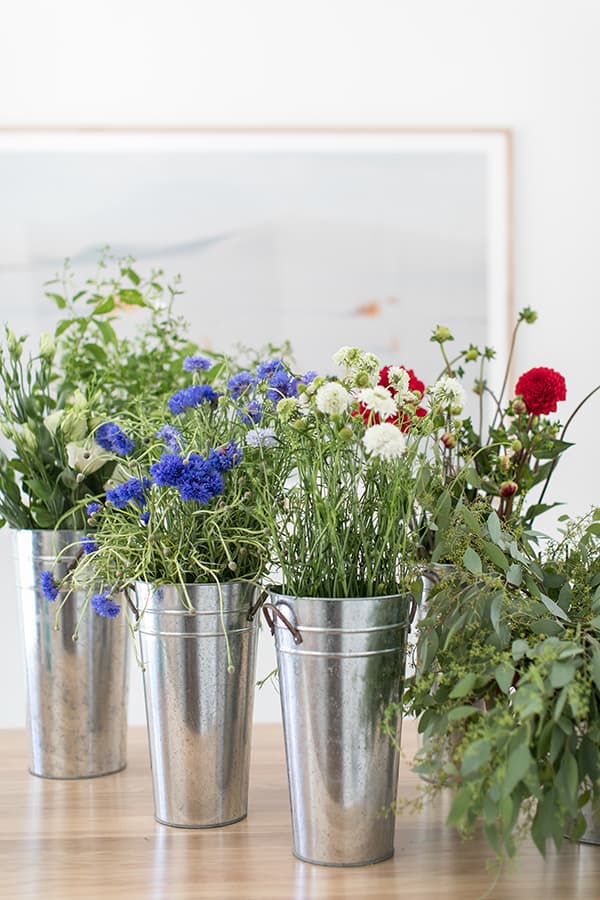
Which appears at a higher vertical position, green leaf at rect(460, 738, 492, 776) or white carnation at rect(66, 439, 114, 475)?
white carnation at rect(66, 439, 114, 475)

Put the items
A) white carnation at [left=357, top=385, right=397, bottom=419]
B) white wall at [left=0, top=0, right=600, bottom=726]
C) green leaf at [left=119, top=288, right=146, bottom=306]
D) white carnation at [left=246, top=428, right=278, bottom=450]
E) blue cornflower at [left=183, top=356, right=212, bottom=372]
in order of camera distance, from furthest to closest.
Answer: white wall at [left=0, top=0, right=600, bottom=726] < green leaf at [left=119, top=288, right=146, bottom=306] < blue cornflower at [left=183, top=356, right=212, bottom=372] < white carnation at [left=246, top=428, right=278, bottom=450] < white carnation at [left=357, top=385, right=397, bottom=419]

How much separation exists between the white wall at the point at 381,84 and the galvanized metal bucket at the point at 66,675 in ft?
4.62

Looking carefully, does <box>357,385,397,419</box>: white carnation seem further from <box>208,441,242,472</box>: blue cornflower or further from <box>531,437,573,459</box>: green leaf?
<box>531,437,573,459</box>: green leaf

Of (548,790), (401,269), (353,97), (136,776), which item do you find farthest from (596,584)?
(353,97)

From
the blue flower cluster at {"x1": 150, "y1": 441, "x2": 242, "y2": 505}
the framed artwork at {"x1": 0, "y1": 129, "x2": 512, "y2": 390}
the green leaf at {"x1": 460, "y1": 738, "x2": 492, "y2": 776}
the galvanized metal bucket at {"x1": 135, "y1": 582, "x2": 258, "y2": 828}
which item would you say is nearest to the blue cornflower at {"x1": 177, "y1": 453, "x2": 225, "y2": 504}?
the blue flower cluster at {"x1": 150, "y1": 441, "x2": 242, "y2": 505}

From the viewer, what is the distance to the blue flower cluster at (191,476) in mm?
902

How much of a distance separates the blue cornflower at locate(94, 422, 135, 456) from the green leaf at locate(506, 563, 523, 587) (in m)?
0.42

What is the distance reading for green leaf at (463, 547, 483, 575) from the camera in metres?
0.89

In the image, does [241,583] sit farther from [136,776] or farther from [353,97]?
[353,97]

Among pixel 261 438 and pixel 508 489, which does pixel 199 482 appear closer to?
pixel 261 438

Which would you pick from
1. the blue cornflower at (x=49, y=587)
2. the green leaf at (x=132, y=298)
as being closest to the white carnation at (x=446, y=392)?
the blue cornflower at (x=49, y=587)

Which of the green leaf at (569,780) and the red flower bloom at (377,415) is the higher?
the red flower bloom at (377,415)

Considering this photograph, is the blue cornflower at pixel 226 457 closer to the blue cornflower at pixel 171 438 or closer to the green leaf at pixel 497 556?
the blue cornflower at pixel 171 438

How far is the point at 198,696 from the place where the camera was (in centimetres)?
98
